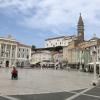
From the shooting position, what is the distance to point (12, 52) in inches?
5389

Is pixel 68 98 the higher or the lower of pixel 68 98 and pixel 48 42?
the lower

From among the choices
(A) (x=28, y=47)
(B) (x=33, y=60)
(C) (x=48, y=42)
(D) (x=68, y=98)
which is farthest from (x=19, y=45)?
(D) (x=68, y=98)

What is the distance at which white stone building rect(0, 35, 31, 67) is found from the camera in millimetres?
130750

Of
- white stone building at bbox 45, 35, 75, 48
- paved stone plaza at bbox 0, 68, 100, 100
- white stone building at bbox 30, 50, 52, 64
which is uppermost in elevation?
white stone building at bbox 45, 35, 75, 48

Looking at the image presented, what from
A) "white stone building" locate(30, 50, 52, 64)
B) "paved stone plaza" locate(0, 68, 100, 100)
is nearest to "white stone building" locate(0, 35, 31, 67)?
"white stone building" locate(30, 50, 52, 64)

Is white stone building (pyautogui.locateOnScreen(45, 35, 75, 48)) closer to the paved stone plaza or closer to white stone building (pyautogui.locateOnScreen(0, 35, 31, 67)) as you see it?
white stone building (pyautogui.locateOnScreen(0, 35, 31, 67))

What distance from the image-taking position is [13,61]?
134500 millimetres

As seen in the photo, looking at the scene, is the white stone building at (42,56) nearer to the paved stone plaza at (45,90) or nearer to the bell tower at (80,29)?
the bell tower at (80,29)

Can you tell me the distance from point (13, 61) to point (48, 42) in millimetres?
62947

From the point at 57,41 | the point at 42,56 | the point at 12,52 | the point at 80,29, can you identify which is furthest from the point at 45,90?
the point at 57,41

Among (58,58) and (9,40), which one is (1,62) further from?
(58,58)

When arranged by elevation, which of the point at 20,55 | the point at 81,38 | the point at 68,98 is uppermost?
the point at 81,38

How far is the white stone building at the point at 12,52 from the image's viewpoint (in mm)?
130750

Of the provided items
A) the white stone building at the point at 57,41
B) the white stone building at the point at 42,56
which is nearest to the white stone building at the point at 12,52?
the white stone building at the point at 42,56
